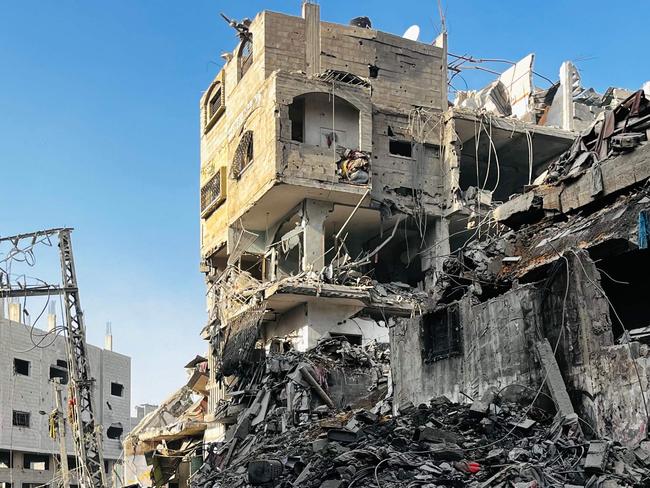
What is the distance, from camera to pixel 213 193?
33.2 meters

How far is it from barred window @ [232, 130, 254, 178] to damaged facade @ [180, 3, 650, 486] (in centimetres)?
9

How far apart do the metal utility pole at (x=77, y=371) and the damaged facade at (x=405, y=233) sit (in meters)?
3.52

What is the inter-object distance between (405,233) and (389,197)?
254cm

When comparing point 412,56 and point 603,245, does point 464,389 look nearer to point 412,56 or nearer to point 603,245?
point 603,245

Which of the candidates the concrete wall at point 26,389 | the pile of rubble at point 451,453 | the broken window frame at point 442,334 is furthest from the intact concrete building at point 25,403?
the broken window frame at point 442,334

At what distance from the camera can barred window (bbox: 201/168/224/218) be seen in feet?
106

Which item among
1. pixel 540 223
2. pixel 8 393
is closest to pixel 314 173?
pixel 540 223

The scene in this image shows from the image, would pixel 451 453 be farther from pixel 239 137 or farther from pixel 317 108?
pixel 239 137

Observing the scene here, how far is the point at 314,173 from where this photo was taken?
2747 cm

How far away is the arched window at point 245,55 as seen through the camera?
31.4m

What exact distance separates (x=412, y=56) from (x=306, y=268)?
404 inches

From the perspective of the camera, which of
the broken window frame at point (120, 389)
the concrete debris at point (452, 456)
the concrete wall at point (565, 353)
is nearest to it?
the concrete debris at point (452, 456)

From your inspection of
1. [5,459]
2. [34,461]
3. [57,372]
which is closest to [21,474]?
[5,459]

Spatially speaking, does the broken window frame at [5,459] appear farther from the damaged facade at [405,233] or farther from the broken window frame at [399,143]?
the broken window frame at [399,143]
